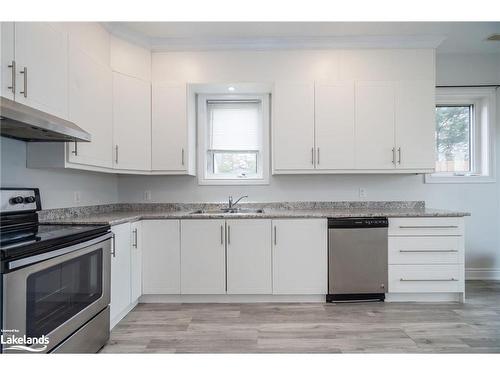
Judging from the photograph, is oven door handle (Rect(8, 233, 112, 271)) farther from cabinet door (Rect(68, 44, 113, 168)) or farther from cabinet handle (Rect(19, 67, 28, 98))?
cabinet handle (Rect(19, 67, 28, 98))

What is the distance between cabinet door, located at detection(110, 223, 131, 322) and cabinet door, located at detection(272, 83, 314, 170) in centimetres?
170

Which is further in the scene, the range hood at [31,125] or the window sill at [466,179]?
the window sill at [466,179]

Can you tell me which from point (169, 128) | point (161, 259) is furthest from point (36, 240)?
point (169, 128)

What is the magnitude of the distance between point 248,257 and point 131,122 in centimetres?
181

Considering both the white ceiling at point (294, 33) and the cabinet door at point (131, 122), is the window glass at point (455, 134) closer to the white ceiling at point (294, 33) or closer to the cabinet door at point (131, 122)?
the white ceiling at point (294, 33)

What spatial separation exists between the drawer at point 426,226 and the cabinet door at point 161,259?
82.7 inches

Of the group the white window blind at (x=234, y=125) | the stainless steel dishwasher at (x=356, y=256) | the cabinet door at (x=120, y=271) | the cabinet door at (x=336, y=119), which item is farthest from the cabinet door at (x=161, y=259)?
the cabinet door at (x=336, y=119)

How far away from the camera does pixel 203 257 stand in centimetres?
288

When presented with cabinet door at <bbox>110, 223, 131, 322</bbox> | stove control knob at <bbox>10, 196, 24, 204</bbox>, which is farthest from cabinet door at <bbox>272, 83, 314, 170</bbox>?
stove control knob at <bbox>10, 196, 24, 204</bbox>

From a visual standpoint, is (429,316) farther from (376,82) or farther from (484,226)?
(376,82)

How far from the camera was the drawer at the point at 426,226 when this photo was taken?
2.87 meters

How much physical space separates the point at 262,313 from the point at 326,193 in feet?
5.18

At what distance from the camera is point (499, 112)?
3639 mm

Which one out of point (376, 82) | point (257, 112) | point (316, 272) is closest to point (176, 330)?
point (316, 272)
